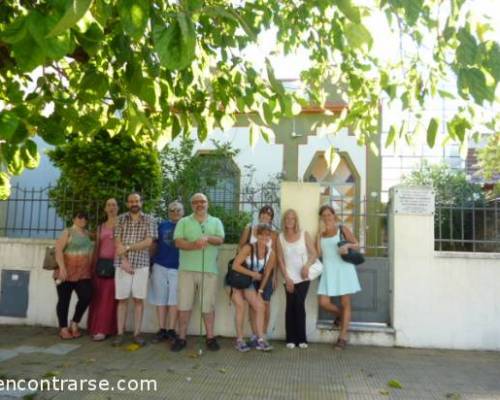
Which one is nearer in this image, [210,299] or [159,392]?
[159,392]

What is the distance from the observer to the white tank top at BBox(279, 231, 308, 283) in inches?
256

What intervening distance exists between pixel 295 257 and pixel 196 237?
1335mm

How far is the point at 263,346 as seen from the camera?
6.22 m

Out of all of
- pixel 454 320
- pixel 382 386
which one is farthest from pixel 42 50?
pixel 454 320

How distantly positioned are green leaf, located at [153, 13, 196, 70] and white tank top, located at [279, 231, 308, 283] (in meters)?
4.80

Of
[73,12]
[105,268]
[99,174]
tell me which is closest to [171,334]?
[105,268]

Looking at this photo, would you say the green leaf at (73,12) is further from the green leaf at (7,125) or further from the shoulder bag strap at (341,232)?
the shoulder bag strap at (341,232)

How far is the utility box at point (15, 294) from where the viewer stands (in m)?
7.54

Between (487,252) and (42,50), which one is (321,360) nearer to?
(487,252)

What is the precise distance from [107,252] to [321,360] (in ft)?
10.2

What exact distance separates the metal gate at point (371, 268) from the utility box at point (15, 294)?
14.6 feet

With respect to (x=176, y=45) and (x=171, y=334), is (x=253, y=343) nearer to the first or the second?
(x=171, y=334)

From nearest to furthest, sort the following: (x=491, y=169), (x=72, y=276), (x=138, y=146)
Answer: (x=72, y=276) < (x=138, y=146) < (x=491, y=169)

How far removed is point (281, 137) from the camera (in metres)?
14.3
